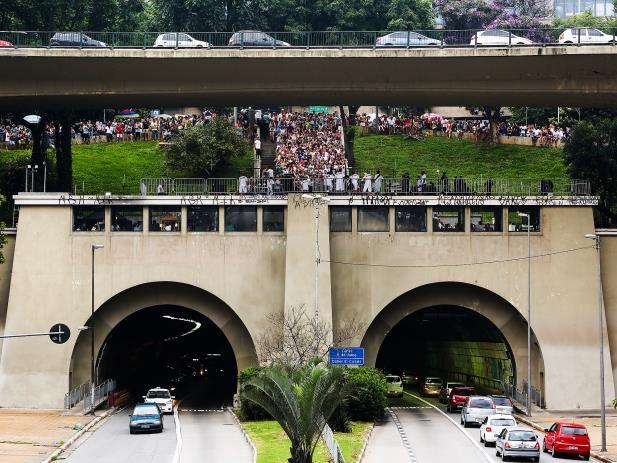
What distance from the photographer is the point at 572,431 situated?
51.1 metres

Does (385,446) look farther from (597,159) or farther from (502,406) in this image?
(597,159)

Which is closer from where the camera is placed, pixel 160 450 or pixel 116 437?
pixel 160 450

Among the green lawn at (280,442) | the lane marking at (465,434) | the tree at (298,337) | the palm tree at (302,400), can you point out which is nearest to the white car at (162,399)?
the tree at (298,337)

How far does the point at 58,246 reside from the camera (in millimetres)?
71250

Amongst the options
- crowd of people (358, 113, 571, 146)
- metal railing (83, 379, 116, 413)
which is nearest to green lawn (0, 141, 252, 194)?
metal railing (83, 379, 116, 413)

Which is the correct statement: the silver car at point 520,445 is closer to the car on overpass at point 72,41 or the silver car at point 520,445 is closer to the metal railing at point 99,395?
the metal railing at point 99,395

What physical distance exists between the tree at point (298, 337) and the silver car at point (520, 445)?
59.4 ft

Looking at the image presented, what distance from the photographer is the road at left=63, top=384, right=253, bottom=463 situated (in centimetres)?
5022

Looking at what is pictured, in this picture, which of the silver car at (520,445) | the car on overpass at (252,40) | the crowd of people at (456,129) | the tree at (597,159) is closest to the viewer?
the silver car at (520,445)

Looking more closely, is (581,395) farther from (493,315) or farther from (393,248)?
(393,248)

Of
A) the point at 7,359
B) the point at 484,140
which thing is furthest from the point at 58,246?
the point at 484,140

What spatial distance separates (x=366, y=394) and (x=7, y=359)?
19.9 metres

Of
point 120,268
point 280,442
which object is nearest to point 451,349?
point 120,268

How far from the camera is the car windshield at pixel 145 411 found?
5971 cm
